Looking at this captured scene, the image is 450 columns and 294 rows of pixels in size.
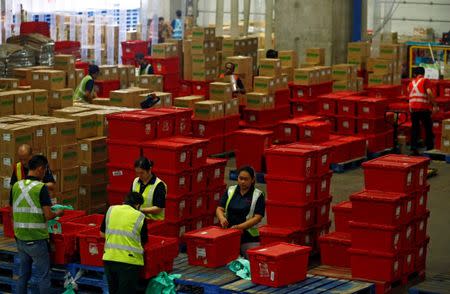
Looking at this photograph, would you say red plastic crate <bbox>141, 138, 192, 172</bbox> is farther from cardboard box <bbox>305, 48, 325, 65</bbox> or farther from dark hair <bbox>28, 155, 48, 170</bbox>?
cardboard box <bbox>305, 48, 325, 65</bbox>

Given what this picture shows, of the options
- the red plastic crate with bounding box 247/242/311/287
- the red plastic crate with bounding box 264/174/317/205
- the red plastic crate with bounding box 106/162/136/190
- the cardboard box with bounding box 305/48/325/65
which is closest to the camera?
the red plastic crate with bounding box 247/242/311/287

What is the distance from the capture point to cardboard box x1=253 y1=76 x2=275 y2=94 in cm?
2150

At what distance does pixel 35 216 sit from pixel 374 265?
Answer: 373cm

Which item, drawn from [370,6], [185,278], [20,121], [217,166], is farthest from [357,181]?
[370,6]

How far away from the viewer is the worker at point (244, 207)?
12.0 m

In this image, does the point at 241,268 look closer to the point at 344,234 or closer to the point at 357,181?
the point at 344,234

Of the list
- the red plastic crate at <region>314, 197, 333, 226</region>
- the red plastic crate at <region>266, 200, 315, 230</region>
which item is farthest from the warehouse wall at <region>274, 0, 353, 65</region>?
the red plastic crate at <region>266, 200, 315, 230</region>

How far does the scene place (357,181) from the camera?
18.7 meters

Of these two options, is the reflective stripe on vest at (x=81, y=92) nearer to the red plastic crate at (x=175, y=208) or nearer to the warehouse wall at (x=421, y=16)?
the red plastic crate at (x=175, y=208)

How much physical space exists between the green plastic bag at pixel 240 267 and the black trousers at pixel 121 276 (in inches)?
46.5

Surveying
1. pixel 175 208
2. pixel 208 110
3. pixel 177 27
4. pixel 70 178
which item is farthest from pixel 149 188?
pixel 177 27

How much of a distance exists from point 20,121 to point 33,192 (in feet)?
11.7

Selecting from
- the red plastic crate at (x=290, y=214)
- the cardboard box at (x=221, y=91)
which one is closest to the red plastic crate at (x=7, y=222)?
the red plastic crate at (x=290, y=214)

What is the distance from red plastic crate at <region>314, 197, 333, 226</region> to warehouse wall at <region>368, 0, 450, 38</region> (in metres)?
22.8
